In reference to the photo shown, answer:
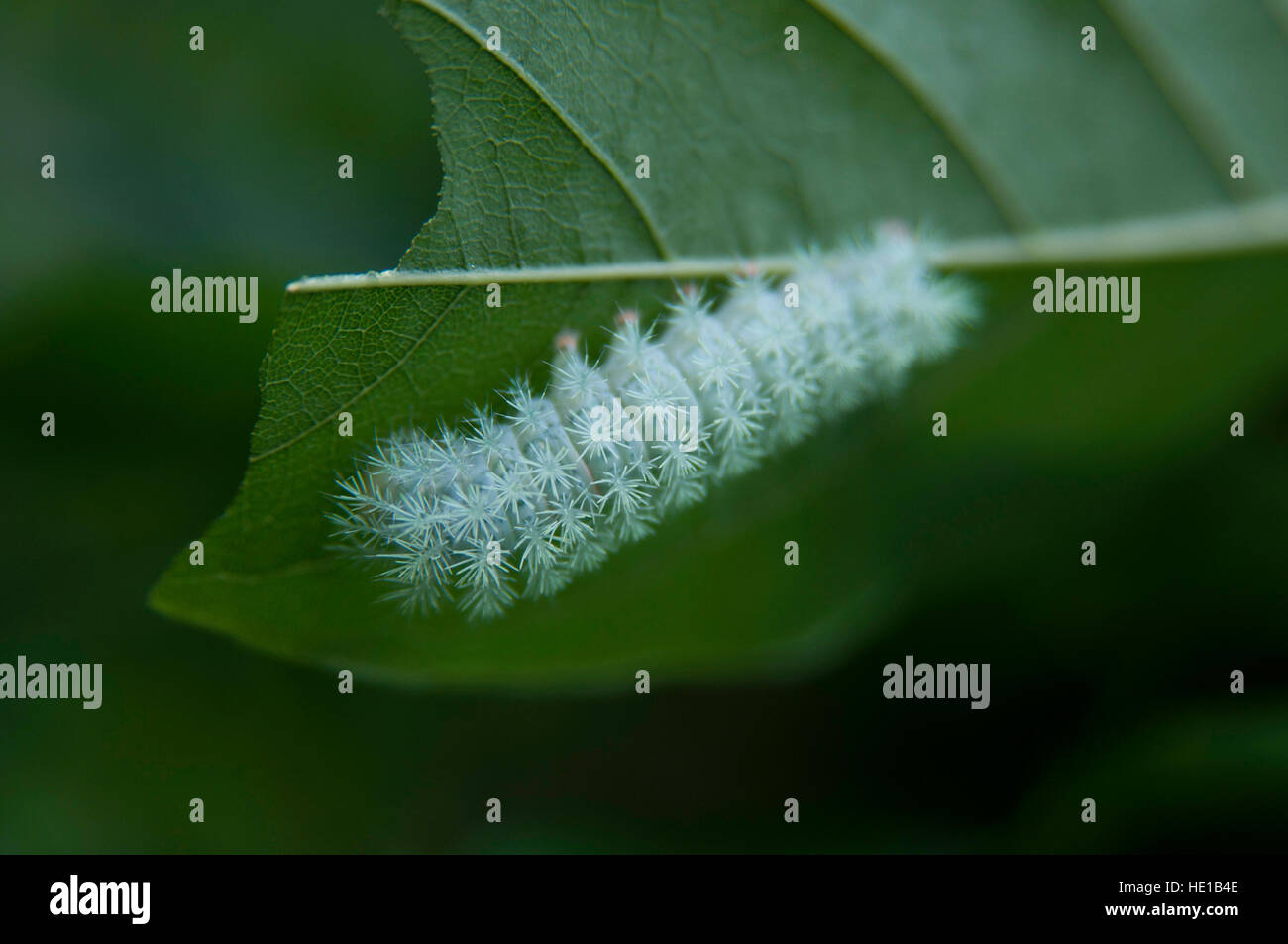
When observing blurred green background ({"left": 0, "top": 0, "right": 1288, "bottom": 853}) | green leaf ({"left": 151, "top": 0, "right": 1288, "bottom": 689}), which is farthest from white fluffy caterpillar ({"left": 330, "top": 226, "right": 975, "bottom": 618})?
blurred green background ({"left": 0, "top": 0, "right": 1288, "bottom": 853})

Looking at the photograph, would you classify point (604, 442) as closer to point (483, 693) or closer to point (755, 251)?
point (755, 251)

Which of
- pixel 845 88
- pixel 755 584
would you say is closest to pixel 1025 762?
pixel 755 584

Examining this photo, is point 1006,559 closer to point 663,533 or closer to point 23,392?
point 663,533

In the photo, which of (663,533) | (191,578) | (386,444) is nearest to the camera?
(191,578)

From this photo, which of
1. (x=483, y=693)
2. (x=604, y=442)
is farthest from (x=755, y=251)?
(x=483, y=693)

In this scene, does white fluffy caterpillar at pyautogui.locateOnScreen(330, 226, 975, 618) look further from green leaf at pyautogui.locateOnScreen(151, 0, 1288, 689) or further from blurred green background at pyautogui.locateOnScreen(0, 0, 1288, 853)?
blurred green background at pyautogui.locateOnScreen(0, 0, 1288, 853)

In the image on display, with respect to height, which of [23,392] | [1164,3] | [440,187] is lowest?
[23,392]

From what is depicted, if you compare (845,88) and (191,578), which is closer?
(191,578)

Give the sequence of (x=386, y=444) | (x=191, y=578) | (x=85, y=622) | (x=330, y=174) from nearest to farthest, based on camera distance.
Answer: (x=191, y=578)
(x=386, y=444)
(x=85, y=622)
(x=330, y=174)
